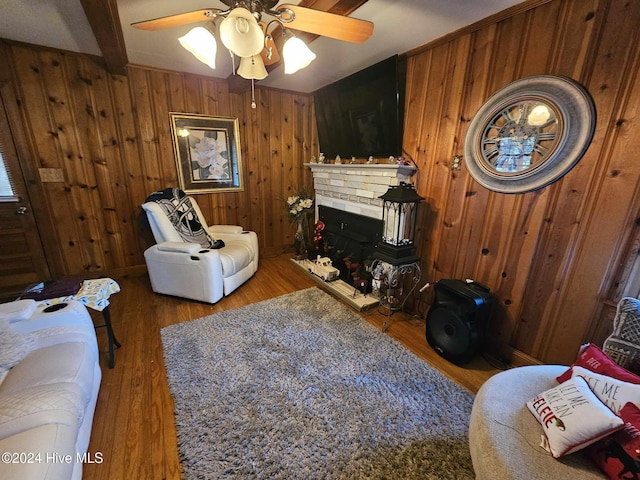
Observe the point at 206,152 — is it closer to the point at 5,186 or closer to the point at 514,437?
the point at 5,186

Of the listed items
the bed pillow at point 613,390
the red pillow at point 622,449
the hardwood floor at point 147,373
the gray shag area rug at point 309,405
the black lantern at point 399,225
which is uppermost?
the black lantern at point 399,225

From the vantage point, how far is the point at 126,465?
47.6 inches

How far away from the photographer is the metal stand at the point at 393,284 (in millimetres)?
2430

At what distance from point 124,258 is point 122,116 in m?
1.62

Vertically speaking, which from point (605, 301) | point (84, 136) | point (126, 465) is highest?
point (84, 136)

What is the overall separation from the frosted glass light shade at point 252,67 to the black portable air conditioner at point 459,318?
189 centimetres

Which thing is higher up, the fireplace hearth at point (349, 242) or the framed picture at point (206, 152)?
the framed picture at point (206, 152)

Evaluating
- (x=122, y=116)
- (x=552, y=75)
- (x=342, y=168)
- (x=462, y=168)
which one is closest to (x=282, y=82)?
(x=342, y=168)

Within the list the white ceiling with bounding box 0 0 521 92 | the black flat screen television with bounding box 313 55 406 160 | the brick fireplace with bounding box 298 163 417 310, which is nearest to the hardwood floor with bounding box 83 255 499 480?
the brick fireplace with bounding box 298 163 417 310

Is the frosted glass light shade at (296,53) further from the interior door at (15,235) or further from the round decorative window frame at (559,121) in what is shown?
the interior door at (15,235)

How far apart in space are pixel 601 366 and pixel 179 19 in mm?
2465

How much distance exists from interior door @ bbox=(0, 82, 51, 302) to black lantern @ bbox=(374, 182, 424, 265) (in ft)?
11.3

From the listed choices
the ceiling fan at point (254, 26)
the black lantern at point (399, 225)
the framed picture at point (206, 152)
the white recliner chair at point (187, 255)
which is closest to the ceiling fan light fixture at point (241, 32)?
the ceiling fan at point (254, 26)

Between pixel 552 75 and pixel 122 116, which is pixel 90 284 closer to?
pixel 122 116
